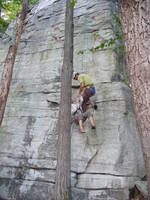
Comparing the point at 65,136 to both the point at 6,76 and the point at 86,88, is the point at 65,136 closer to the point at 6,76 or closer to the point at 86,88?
the point at 86,88

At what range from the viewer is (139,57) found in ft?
9.70

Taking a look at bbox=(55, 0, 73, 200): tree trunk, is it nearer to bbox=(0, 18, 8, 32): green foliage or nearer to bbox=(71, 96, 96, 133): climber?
bbox=(71, 96, 96, 133): climber

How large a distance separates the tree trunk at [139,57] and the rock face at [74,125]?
3.00 meters

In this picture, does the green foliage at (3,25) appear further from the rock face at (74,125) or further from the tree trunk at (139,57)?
the tree trunk at (139,57)

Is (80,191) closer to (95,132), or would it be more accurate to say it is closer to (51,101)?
(95,132)

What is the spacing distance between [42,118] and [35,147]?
39.6 inches

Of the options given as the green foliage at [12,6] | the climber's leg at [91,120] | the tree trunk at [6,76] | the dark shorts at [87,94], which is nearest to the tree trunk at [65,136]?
the dark shorts at [87,94]

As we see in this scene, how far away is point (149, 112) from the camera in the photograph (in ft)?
9.08

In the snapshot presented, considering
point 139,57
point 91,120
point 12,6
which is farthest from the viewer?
point 12,6

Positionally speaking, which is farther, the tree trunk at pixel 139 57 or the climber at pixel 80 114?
the climber at pixel 80 114

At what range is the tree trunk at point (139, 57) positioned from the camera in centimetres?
279

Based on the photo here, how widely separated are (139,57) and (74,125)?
4.17m

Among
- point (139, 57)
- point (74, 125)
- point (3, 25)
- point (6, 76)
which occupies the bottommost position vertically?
point (74, 125)

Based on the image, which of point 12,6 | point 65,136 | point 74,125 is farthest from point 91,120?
point 12,6
